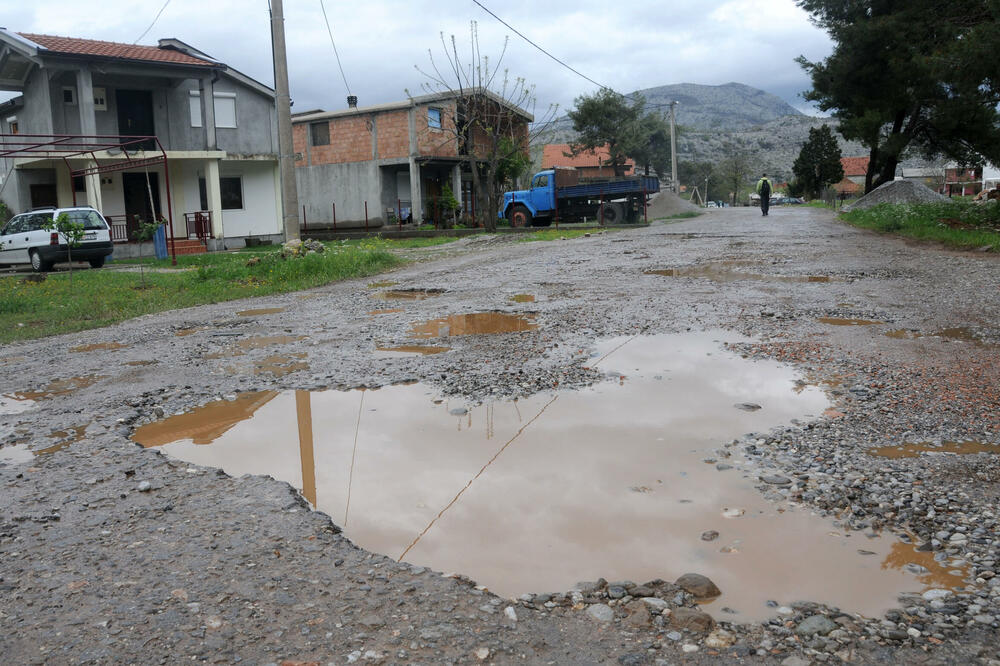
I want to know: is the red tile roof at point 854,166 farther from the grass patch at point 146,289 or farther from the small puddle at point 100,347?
the small puddle at point 100,347

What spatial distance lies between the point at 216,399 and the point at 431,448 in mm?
1868

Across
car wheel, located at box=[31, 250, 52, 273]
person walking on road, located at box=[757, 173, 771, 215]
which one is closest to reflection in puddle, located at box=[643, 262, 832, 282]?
car wheel, located at box=[31, 250, 52, 273]

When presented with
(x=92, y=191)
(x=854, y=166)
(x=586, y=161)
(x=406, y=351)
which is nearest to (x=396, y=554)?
(x=406, y=351)

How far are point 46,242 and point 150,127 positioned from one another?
9.49 metres

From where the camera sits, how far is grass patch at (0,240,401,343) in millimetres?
9547

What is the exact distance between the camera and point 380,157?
34.6 meters

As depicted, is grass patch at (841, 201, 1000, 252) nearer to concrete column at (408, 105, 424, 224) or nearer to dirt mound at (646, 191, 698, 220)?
dirt mound at (646, 191, 698, 220)

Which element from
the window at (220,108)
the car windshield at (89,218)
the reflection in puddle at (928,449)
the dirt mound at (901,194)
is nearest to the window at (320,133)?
the window at (220,108)

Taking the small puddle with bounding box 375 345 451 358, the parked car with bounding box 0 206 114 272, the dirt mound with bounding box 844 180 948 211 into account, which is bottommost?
the small puddle with bounding box 375 345 451 358

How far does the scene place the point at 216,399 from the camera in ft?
17.0

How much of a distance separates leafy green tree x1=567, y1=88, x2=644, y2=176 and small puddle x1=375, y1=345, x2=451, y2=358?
5242cm

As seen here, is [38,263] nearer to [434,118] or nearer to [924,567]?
[434,118]

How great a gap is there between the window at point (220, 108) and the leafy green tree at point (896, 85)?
65.7 feet

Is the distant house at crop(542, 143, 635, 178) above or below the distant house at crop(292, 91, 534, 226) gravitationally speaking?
above
